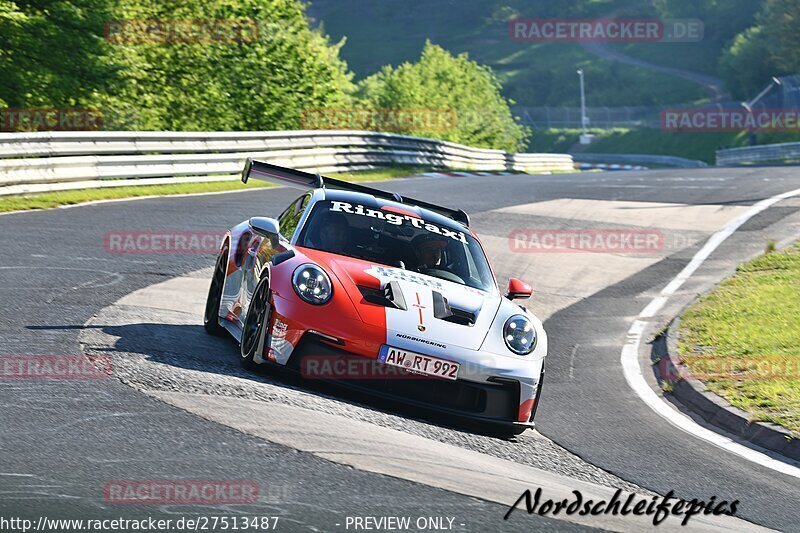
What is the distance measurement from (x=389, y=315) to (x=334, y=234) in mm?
1366

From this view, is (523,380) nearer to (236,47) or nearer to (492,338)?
(492,338)

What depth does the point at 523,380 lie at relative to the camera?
757 centimetres

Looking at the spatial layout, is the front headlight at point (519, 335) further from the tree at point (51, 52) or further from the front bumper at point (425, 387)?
the tree at point (51, 52)

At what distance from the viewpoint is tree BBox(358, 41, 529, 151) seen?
56875 millimetres

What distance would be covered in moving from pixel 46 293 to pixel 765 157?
49054 millimetres

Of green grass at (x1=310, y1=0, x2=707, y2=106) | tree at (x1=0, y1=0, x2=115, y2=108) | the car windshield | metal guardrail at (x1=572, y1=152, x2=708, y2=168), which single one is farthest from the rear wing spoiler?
green grass at (x1=310, y1=0, x2=707, y2=106)

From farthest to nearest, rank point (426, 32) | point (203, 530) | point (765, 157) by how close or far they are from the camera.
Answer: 1. point (426, 32)
2. point (765, 157)
3. point (203, 530)

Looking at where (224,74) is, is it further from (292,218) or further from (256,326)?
(256,326)

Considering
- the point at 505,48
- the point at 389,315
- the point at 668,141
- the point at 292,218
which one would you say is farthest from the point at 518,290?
the point at 505,48

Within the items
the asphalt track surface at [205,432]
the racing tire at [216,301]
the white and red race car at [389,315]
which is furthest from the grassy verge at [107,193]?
the white and red race car at [389,315]

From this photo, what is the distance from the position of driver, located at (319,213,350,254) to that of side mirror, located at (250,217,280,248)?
1.20 ft

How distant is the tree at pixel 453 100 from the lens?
56.9 meters

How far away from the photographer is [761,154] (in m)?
54.6

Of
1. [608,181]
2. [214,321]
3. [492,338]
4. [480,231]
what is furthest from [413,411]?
[608,181]
